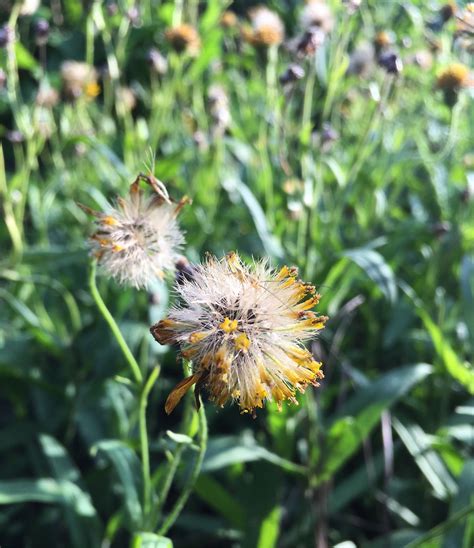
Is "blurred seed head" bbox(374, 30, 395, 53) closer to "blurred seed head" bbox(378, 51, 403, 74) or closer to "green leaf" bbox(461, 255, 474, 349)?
"blurred seed head" bbox(378, 51, 403, 74)

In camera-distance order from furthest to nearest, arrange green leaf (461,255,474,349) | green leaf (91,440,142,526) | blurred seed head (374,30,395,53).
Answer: blurred seed head (374,30,395,53)
green leaf (461,255,474,349)
green leaf (91,440,142,526)

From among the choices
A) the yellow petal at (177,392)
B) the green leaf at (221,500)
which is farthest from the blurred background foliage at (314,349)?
the yellow petal at (177,392)

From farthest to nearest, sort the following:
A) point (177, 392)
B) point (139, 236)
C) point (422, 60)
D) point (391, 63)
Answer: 1. point (422, 60)
2. point (391, 63)
3. point (139, 236)
4. point (177, 392)

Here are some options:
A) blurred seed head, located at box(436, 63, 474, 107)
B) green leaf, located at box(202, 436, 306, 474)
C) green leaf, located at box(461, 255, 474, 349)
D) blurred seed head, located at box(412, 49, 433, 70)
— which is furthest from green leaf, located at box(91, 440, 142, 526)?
blurred seed head, located at box(412, 49, 433, 70)

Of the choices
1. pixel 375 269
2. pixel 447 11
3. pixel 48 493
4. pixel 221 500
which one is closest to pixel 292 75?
pixel 375 269

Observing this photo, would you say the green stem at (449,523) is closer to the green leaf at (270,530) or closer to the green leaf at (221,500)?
the green leaf at (270,530)

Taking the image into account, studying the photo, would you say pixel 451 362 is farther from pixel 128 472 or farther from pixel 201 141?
pixel 201 141
